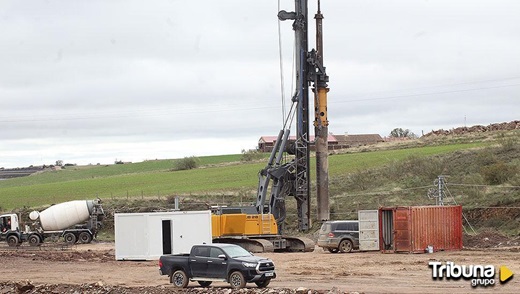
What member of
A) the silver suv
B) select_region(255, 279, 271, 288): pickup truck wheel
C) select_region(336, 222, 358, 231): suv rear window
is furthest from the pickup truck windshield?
select_region(336, 222, 358, 231): suv rear window

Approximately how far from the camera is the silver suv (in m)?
46.6

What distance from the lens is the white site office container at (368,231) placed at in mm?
45844

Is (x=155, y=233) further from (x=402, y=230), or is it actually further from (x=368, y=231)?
(x=402, y=230)

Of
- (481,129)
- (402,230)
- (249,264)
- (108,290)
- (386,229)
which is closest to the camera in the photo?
(249,264)

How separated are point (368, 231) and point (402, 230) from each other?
Answer: 2.62 meters

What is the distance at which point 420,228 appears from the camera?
43.9m

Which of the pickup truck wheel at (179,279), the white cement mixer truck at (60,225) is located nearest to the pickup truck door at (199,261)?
the pickup truck wheel at (179,279)

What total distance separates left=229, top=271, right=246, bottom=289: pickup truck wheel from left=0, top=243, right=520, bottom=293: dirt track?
1.14 meters

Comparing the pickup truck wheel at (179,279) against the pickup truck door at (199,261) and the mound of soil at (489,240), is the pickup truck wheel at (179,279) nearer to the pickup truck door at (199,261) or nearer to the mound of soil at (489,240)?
the pickup truck door at (199,261)

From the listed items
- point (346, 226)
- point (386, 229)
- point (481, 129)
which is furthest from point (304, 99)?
point (481, 129)

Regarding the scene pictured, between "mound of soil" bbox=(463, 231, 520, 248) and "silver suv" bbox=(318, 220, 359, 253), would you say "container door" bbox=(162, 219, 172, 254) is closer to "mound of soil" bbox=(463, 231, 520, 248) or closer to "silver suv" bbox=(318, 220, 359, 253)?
"silver suv" bbox=(318, 220, 359, 253)

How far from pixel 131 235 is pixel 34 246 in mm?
21408

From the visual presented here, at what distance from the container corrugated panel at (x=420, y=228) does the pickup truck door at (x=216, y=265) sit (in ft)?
52.4

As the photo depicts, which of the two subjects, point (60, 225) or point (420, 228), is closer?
point (420, 228)
